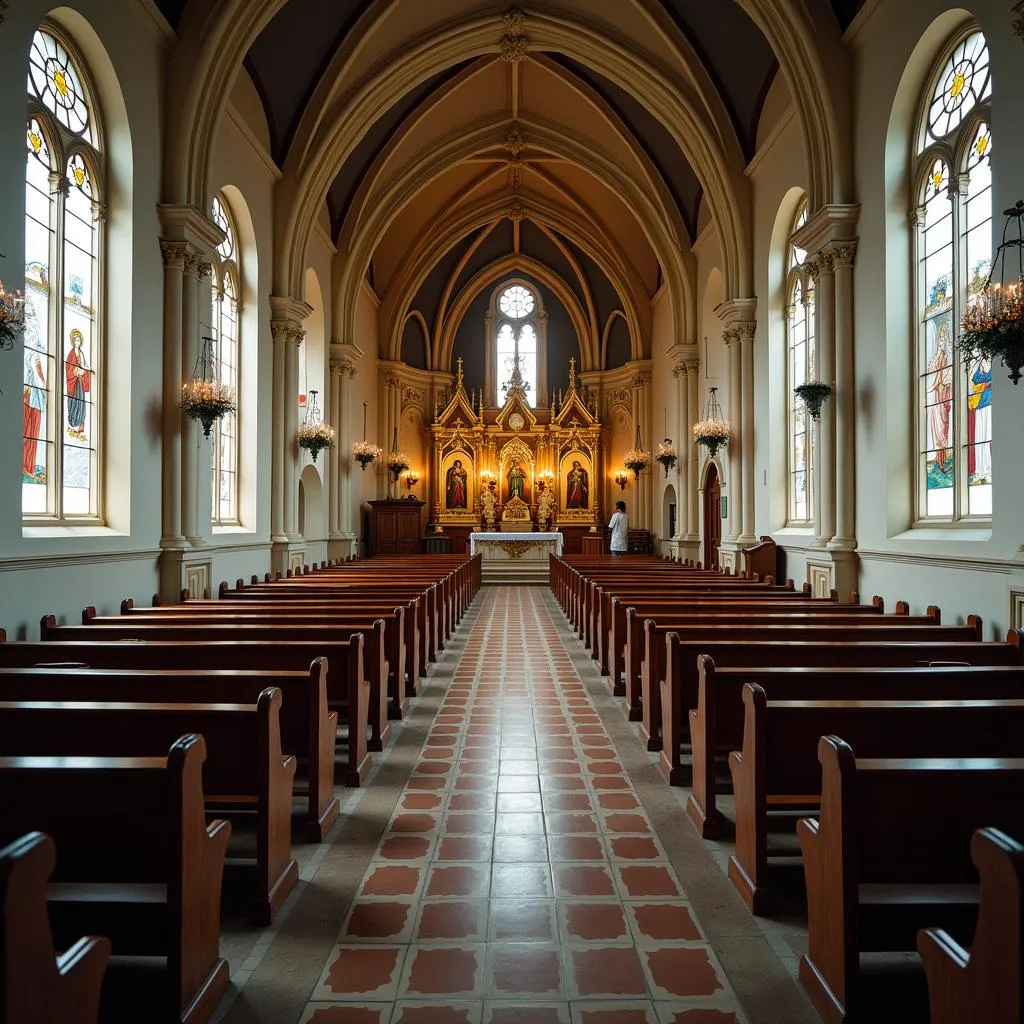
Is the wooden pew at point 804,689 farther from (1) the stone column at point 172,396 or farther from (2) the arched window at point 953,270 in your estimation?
(1) the stone column at point 172,396

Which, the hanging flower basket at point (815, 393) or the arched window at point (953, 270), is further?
the hanging flower basket at point (815, 393)

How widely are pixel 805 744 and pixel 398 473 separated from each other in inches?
888

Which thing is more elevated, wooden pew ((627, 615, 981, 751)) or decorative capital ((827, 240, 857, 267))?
decorative capital ((827, 240, 857, 267))

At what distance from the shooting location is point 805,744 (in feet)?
12.9

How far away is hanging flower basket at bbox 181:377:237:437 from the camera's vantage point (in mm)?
10477

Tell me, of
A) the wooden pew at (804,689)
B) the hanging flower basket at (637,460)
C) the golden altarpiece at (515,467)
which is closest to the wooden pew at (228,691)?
the wooden pew at (804,689)

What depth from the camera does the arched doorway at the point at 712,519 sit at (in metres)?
18.3

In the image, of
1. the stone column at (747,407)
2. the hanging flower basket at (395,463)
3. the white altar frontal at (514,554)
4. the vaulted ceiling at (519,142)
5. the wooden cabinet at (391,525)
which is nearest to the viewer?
the vaulted ceiling at (519,142)

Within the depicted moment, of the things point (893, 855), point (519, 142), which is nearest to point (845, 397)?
point (893, 855)

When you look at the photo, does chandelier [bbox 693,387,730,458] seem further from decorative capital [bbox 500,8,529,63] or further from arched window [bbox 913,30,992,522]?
decorative capital [bbox 500,8,529,63]

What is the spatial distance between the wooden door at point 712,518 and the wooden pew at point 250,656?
1278 cm

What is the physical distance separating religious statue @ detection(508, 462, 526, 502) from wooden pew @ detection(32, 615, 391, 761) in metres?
22.1

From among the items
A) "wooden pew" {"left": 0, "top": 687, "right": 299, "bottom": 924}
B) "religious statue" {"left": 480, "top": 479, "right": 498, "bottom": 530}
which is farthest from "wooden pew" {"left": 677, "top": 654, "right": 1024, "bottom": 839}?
"religious statue" {"left": 480, "top": 479, "right": 498, "bottom": 530}

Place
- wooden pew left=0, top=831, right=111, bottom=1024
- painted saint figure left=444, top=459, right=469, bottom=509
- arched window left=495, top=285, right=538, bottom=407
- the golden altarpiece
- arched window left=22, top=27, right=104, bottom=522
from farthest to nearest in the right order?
arched window left=495, top=285, right=538, bottom=407, painted saint figure left=444, top=459, right=469, bottom=509, the golden altarpiece, arched window left=22, top=27, right=104, bottom=522, wooden pew left=0, top=831, right=111, bottom=1024
